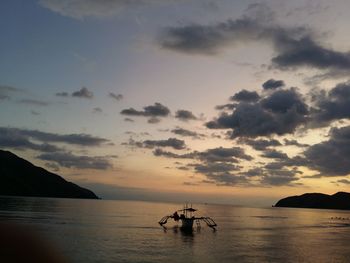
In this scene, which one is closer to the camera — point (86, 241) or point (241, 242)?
point (86, 241)

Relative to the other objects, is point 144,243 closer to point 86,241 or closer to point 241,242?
point 86,241

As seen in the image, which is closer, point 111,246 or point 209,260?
point 209,260

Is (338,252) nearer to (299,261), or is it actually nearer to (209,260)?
(299,261)

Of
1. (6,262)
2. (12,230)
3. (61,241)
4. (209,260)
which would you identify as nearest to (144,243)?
(61,241)

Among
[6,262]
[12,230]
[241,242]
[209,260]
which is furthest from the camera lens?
[241,242]

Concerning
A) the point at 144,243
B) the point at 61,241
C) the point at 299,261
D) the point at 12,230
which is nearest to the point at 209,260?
the point at 299,261

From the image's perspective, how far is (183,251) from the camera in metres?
76.4

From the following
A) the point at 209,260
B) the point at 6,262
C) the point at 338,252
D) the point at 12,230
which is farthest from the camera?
the point at 12,230

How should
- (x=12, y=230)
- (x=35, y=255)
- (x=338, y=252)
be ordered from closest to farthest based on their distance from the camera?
(x=35, y=255) < (x=338, y=252) < (x=12, y=230)

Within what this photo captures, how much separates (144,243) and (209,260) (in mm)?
21963

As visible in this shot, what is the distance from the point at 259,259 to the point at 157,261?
1818cm

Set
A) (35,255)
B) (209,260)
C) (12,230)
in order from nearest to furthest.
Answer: (35,255), (209,260), (12,230)

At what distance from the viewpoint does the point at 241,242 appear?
96.5 meters

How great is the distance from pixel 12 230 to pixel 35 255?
1318 inches
